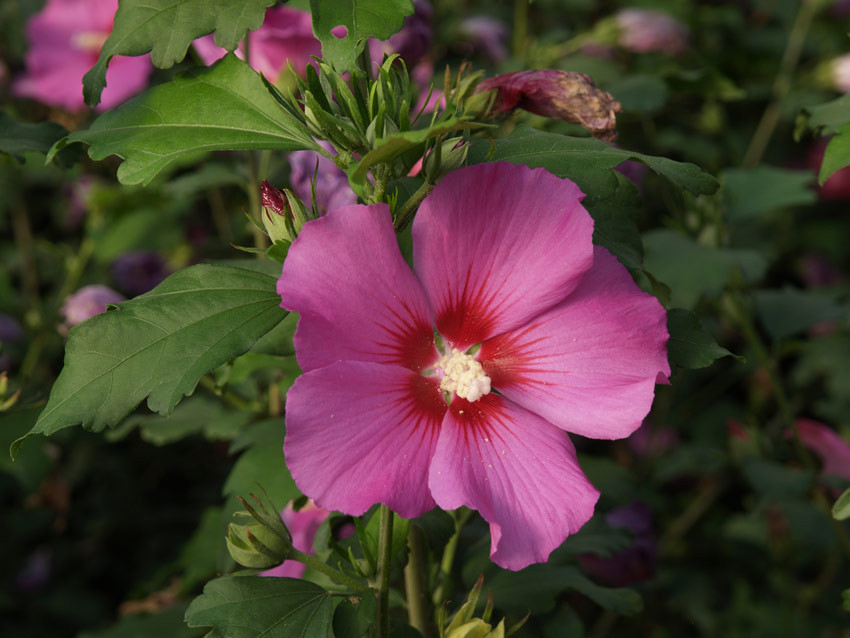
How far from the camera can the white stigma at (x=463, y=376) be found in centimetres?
86

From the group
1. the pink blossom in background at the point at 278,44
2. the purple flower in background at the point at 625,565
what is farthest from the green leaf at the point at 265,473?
the purple flower in background at the point at 625,565

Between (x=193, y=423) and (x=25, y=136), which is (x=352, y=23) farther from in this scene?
(x=193, y=423)

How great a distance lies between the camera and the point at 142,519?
2.30 metres

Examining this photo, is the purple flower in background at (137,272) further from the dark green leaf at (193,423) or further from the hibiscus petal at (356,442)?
the hibiscus petal at (356,442)

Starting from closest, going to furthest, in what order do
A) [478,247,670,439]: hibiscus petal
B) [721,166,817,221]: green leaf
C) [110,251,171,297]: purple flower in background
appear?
[478,247,670,439]: hibiscus petal → [721,166,817,221]: green leaf → [110,251,171,297]: purple flower in background

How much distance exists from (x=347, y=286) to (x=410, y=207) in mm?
141

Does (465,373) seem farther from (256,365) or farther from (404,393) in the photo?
(256,365)

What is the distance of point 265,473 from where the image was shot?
3.87 feet

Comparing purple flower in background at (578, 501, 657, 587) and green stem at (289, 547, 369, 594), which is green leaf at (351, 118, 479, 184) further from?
purple flower in background at (578, 501, 657, 587)

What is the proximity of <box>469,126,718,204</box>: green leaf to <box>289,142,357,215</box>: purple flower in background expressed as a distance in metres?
0.36

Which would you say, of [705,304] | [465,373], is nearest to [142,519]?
[705,304]

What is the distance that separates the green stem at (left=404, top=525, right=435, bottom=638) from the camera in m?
1.04

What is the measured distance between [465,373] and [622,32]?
1.95 metres

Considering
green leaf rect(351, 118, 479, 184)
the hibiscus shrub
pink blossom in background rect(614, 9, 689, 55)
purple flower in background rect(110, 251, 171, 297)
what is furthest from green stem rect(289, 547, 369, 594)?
pink blossom in background rect(614, 9, 689, 55)
